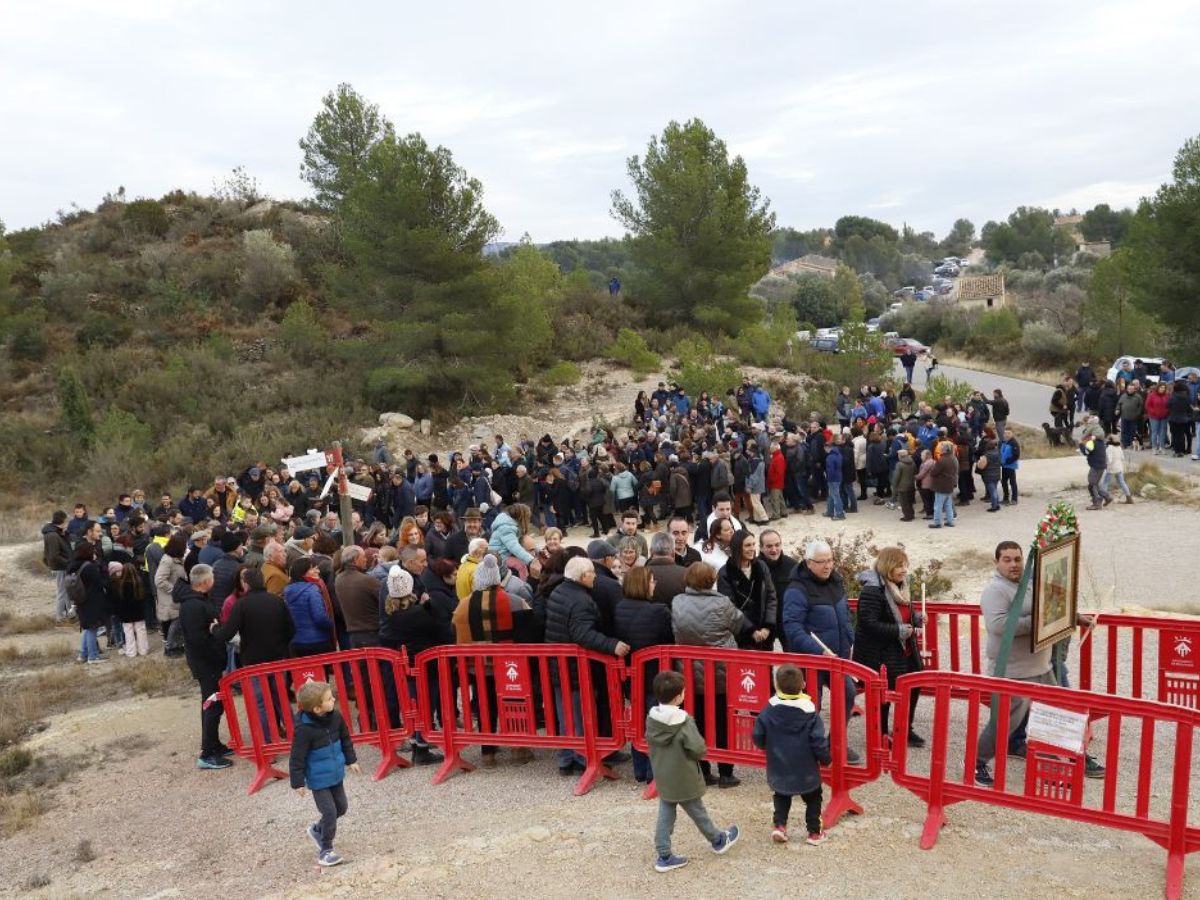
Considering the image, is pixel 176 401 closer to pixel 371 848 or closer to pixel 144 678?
pixel 144 678

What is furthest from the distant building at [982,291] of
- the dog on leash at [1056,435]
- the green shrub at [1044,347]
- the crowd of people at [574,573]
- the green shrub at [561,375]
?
the crowd of people at [574,573]

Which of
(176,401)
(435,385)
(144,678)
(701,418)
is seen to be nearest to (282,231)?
(176,401)

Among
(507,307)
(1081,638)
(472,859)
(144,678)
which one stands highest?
(507,307)

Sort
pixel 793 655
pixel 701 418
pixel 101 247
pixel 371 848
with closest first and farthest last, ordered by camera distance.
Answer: pixel 793 655
pixel 371 848
pixel 701 418
pixel 101 247

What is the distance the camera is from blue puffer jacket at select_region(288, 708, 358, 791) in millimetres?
6188

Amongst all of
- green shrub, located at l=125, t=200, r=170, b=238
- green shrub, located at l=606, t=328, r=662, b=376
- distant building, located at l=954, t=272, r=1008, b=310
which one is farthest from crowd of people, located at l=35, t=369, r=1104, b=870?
distant building, located at l=954, t=272, r=1008, b=310

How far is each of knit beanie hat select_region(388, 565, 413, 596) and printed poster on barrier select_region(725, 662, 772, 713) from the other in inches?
109

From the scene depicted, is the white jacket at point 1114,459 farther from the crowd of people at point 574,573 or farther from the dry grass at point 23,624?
the dry grass at point 23,624

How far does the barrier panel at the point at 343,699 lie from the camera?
7.83m

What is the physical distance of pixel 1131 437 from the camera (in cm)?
1953

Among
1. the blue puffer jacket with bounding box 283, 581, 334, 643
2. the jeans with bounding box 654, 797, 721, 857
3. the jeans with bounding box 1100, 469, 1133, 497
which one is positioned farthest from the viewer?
the jeans with bounding box 1100, 469, 1133, 497

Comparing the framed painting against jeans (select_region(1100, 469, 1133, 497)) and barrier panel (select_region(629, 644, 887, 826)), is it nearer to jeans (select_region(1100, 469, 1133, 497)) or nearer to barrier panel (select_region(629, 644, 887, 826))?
barrier panel (select_region(629, 644, 887, 826))

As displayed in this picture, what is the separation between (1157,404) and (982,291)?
186ft

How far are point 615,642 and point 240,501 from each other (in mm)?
12103
